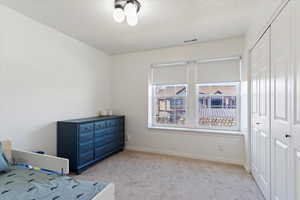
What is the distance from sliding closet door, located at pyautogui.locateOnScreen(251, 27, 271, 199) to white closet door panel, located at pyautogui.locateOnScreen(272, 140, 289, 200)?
7.5 inches

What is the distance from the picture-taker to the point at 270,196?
5.80 ft

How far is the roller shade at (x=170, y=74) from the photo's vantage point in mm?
3627

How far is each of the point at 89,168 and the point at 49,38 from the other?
246 cm

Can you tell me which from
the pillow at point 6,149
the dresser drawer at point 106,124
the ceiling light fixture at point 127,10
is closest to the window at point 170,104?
the dresser drawer at point 106,124

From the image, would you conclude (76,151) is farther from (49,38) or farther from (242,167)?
(242,167)

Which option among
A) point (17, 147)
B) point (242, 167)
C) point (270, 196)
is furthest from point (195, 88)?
point (17, 147)

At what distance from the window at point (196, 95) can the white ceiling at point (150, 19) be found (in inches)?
25.0

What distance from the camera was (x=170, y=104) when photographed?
3838mm

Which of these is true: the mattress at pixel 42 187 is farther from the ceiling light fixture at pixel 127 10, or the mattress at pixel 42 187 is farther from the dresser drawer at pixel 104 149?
the ceiling light fixture at pixel 127 10

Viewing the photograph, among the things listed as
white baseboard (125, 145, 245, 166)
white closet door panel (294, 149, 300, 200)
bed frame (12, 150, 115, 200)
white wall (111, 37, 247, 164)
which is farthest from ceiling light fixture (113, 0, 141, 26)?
white baseboard (125, 145, 245, 166)

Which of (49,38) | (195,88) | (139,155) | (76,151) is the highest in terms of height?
(49,38)

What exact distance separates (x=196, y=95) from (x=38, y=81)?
3.09m

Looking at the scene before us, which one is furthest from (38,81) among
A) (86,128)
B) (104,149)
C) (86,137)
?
(104,149)

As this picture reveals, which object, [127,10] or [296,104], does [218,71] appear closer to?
[296,104]
